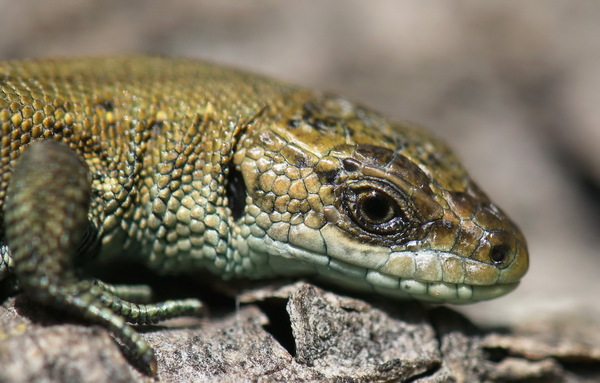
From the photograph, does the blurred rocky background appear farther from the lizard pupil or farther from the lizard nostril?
the lizard pupil

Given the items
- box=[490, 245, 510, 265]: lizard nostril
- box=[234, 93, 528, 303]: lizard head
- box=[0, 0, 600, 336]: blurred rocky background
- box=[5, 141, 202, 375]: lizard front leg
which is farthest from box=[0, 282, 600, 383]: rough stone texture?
box=[0, 0, 600, 336]: blurred rocky background

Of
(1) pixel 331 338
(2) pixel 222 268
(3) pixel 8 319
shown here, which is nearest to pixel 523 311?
(1) pixel 331 338

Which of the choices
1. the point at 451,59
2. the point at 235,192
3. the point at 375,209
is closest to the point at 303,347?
the point at 375,209

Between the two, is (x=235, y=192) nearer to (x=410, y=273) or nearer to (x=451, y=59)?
(x=410, y=273)

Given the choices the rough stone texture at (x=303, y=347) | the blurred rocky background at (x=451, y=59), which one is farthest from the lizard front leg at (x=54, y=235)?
the blurred rocky background at (x=451, y=59)

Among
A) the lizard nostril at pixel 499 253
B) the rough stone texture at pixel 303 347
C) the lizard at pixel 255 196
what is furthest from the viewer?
the lizard nostril at pixel 499 253

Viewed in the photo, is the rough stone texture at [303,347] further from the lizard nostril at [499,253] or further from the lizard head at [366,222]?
the lizard nostril at [499,253]

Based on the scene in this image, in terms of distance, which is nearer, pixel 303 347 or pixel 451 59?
pixel 303 347

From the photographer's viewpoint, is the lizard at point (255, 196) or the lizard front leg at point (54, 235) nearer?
the lizard front leg at point (54, 235)
